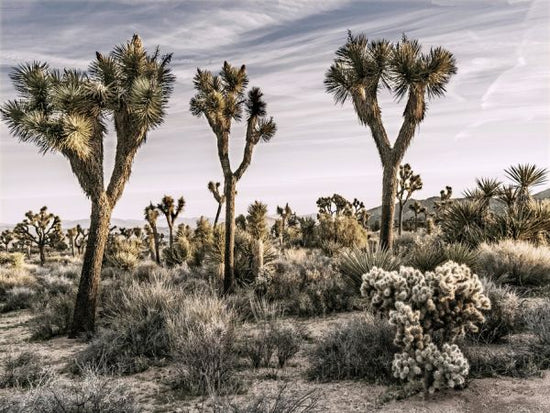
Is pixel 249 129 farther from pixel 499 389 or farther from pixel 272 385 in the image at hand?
pixel 499 389

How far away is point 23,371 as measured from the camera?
6.38 metres

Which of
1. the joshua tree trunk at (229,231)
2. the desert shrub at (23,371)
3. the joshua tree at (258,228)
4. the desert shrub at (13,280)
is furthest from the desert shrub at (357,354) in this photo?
the desert shrub at (13,280)

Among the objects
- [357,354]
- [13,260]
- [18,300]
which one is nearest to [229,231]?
[18,300]

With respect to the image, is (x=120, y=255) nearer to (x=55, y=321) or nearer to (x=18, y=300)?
(x=18, y=300)

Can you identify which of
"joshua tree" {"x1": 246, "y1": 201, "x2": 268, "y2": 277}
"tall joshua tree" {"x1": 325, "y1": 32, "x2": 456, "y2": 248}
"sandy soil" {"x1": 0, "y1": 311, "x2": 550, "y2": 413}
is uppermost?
"tall joshua tree" {"x1": 325, "y1": 32, "x2": 456, "y2": 248}

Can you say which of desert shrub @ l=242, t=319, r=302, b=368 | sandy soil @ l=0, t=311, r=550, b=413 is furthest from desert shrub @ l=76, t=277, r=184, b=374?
desert shrub @ l=242, t=319, r=302, b=368

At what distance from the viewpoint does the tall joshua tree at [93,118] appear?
9.52 m

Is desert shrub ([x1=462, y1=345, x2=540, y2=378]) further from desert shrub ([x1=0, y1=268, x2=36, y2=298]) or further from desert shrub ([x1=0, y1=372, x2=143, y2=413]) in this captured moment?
desert shrub ([x1=0, y1=268, x2=36, y2=298])

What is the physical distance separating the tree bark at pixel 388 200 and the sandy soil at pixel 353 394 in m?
7.19

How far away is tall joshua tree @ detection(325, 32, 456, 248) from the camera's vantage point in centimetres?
1344

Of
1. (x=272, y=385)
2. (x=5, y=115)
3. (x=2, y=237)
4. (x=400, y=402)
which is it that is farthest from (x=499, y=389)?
(x=2, y=237)

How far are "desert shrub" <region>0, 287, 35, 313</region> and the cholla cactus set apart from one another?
13041mm

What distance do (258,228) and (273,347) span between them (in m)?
9.81

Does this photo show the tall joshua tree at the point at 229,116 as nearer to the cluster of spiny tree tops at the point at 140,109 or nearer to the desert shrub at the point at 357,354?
the cluster of spiny tree tops at the point at 140,109
